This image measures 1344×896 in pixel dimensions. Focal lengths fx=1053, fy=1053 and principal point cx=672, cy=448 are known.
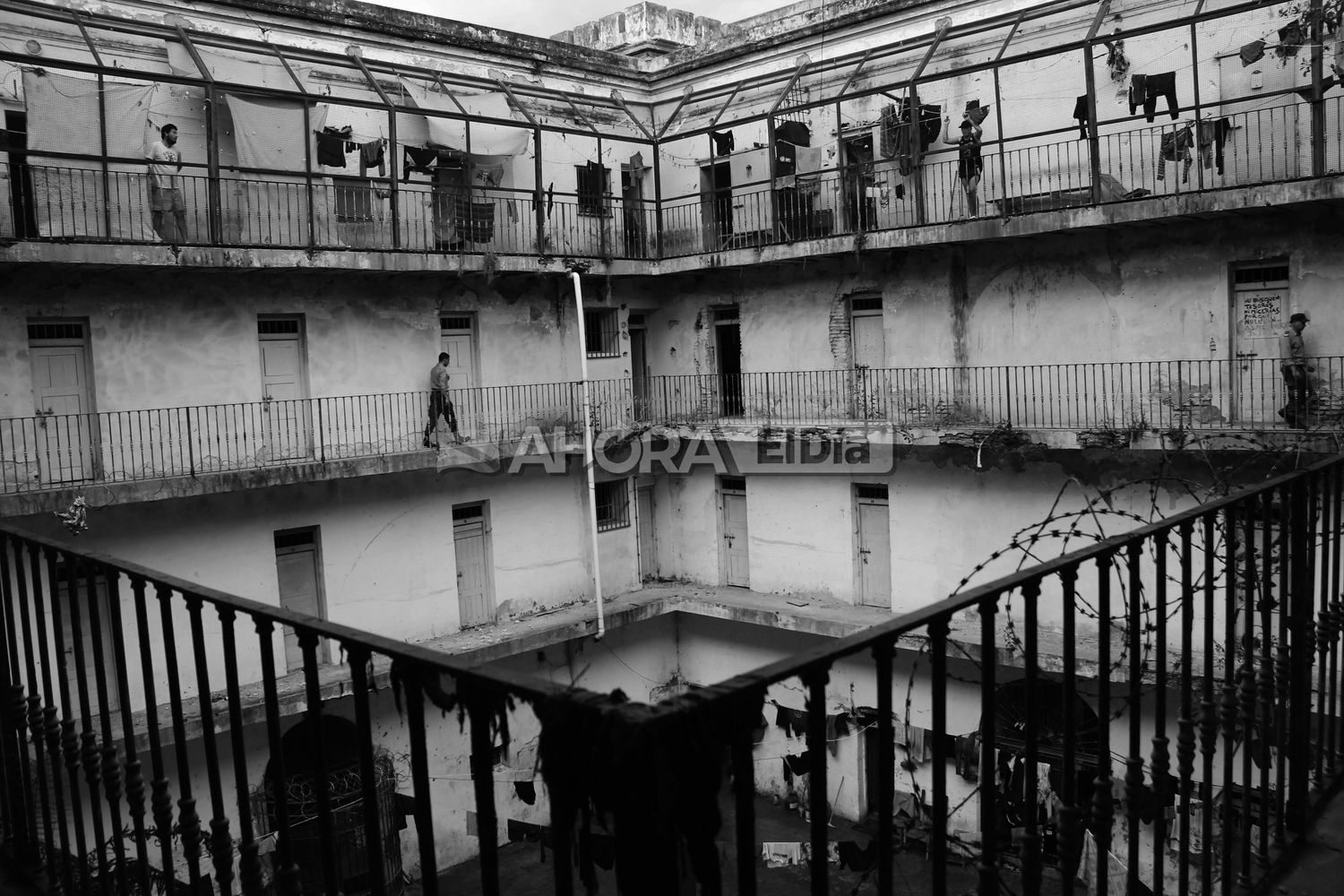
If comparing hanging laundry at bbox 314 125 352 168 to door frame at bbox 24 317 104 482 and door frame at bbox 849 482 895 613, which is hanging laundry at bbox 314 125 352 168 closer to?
door frame at bbox 24 317 104 482

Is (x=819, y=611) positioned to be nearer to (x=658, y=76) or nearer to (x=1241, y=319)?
(x=1241, y=319)

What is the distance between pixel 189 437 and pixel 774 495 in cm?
1072

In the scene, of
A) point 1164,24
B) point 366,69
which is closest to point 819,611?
point 1164,24

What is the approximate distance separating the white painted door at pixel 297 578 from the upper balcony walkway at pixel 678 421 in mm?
1413

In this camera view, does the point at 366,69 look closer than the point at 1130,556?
No

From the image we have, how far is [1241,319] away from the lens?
15492 millimetres

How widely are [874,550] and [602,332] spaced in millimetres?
7313

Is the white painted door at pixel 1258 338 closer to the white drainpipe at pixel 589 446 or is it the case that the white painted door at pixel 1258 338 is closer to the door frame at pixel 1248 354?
the door frame at pixel 1248 354

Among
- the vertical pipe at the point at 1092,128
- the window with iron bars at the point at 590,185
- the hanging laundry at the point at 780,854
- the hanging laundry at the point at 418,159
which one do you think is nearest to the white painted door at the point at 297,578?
the hanging laundry at the point at 418,159

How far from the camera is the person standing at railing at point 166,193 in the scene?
15.3 metres

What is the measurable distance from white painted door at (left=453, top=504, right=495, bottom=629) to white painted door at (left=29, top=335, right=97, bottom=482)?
20.9 feet

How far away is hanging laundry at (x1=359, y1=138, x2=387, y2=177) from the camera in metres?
18.0

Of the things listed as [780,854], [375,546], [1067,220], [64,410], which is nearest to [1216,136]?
[1067,220]

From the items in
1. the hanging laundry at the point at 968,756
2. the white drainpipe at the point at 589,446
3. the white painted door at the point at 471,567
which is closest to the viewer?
the hanging laundry at the point at 968,756
